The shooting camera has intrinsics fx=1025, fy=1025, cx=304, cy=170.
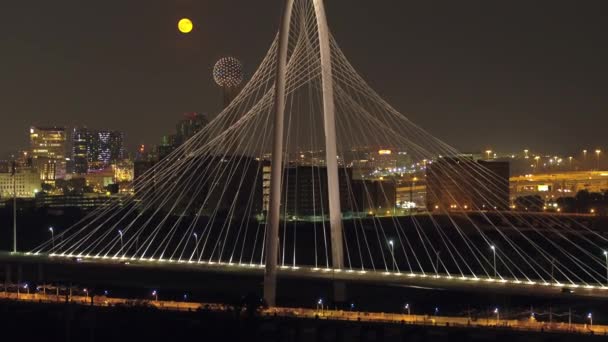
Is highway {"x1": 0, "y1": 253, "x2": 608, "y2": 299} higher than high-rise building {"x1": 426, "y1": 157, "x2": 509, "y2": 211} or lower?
lower

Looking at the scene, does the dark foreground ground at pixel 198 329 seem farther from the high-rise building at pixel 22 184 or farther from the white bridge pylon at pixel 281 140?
the high-rise building at pixel 22 184

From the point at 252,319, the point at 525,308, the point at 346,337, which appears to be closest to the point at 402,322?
the point at 346,337

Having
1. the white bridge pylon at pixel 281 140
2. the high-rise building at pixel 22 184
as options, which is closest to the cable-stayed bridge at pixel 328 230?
the white bridge pylon at pixel 281 140

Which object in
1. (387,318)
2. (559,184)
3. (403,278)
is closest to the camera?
(387,318)

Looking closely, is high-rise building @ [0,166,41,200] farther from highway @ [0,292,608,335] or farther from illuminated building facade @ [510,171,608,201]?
highway @ [0,292,608,335]

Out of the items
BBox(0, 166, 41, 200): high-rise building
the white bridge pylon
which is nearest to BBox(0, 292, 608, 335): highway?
the white bridge pylon

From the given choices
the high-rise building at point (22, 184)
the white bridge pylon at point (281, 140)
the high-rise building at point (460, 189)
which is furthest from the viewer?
the high-rise building at point (22, 184)

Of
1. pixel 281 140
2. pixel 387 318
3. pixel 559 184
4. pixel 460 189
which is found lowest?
pixel 387 318

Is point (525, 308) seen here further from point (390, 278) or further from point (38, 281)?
point (38, 281)

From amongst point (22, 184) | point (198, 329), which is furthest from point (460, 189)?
point (22, 184)

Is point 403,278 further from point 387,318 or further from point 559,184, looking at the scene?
point 559,184
